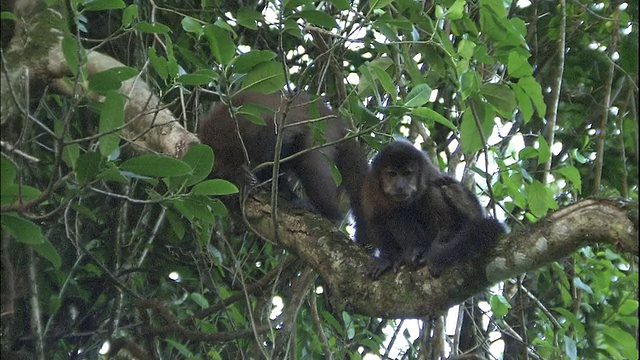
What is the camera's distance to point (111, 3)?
3.25 m

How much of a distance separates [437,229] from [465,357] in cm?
78

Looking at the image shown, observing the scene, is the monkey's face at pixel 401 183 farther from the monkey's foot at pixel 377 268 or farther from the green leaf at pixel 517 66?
the green leaf at pixel 517 66

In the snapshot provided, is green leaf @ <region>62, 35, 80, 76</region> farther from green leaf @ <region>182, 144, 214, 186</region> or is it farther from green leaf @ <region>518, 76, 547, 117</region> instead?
green leaf @ <region>518, 76, 547, 117</region>

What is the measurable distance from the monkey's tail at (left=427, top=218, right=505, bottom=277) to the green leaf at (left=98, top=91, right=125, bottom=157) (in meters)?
1.42

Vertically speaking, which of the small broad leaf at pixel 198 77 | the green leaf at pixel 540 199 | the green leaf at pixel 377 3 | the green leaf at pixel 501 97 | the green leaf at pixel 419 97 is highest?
the green leaf at pixel 377 3

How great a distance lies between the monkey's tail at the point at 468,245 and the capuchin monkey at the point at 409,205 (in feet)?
0.97

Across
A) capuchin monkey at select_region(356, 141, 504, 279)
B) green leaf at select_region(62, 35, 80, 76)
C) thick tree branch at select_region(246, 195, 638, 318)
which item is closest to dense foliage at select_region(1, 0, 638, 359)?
green leaf at select_region(62, 35, 80, 76)

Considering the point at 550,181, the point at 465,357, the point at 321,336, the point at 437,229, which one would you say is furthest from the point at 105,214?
the point at 550,181

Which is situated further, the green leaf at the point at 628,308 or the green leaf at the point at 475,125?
the green leaf at the point at 628,308

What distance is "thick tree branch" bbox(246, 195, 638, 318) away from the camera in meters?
2.63

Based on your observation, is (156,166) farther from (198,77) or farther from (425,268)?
(425,268)

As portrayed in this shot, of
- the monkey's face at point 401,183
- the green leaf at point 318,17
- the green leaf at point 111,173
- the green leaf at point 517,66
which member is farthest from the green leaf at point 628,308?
the green leaf at point 111,173

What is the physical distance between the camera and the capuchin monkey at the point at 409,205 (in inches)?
164

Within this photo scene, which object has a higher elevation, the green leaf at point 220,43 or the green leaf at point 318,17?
the green leaf at point 318,17
